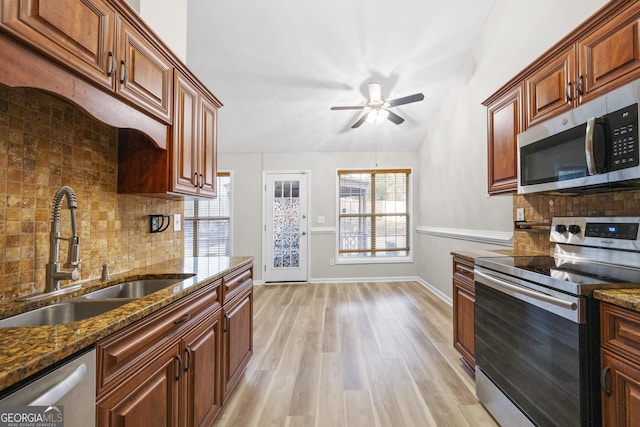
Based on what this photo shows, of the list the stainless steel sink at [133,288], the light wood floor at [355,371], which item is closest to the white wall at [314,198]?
the light wood floor at [355,371]

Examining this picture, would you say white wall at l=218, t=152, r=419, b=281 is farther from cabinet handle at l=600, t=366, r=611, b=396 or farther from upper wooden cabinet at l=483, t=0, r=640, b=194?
cabinet handle at l=600, t=366, r=611, b=396

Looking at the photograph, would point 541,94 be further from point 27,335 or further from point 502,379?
point 27,335

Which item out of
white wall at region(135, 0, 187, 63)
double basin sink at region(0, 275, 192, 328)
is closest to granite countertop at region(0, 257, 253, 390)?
double basin sink at region(0, 275, 192, 328)

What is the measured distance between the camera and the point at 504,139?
216 cm

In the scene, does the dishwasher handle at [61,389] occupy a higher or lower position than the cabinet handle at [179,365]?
higher

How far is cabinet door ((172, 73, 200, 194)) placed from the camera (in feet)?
5.62

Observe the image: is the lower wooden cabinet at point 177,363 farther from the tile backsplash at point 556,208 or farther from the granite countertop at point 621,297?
the tile backsplash at point 556,208

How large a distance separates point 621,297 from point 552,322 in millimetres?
311

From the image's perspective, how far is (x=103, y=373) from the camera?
80 centimetres

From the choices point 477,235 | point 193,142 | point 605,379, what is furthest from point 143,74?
point 477,235

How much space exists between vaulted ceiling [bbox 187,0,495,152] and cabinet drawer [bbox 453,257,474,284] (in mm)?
2480

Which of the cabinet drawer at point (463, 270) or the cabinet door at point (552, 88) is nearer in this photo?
the cabinet door at point (552, 88)

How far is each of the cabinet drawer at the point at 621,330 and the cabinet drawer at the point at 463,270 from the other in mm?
959

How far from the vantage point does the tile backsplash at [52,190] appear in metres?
1.11
